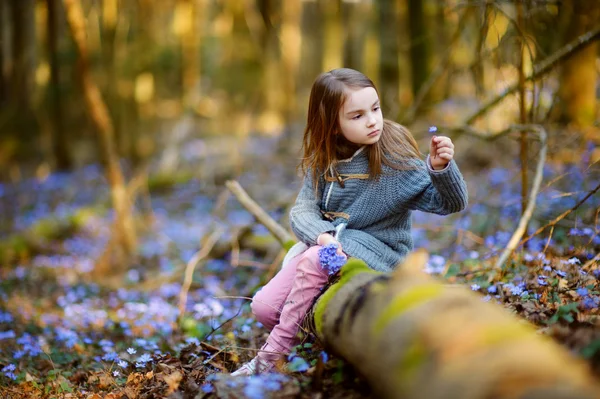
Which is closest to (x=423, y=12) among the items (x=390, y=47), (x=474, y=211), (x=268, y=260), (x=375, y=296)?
(x=390, y=47)

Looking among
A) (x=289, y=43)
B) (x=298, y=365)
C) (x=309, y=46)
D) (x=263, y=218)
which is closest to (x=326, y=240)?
(x=298, y=365)

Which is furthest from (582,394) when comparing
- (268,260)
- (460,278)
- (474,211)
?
(474,211)

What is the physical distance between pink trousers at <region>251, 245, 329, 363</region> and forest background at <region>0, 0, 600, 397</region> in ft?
0.52

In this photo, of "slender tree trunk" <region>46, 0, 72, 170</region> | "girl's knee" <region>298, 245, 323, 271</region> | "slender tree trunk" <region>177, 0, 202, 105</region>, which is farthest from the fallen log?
"slender tree trunk" <region>46, 0, 72, 170</region>

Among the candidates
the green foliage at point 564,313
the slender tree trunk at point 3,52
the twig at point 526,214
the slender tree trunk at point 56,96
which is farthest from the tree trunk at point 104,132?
the slender tree trunk at point 3,52

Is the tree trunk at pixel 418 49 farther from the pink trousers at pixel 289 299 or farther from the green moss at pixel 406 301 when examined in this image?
the green moss at pixel 406 301

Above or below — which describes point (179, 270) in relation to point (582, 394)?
below

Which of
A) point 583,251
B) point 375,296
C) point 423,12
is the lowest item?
point 583,251

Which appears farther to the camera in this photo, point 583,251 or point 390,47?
point 390,47

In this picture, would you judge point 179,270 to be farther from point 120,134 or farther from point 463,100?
point 120,134

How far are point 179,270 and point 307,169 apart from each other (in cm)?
372

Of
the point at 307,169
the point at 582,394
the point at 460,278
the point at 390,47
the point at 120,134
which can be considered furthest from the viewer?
the point at 120,134

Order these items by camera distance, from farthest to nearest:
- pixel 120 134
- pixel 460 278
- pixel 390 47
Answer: pixel 120 134 < pixel 390 47 < pixel 460 278

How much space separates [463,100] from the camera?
13.9 m
